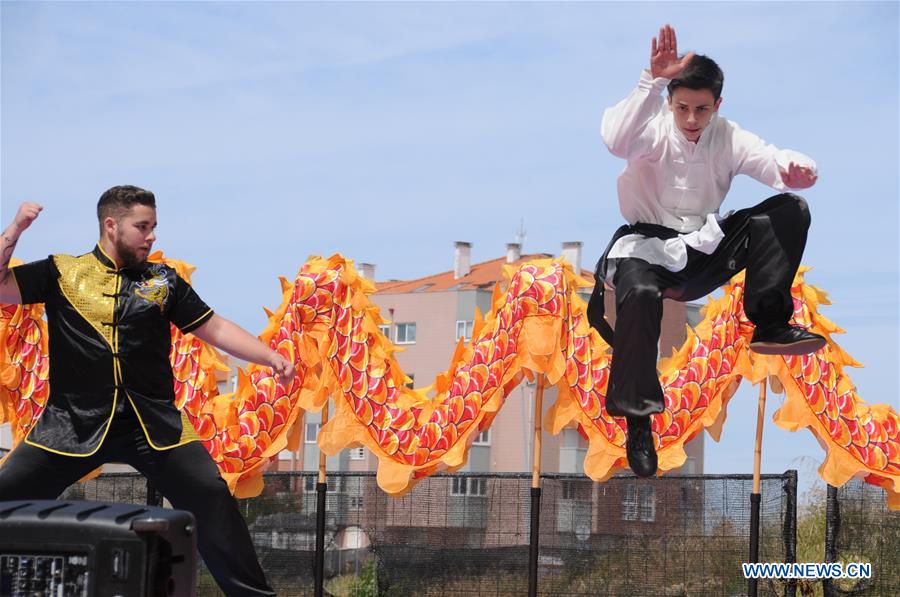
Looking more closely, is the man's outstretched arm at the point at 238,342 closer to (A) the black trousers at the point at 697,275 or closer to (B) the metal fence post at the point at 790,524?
(A) the black trousers at the point at 697,275

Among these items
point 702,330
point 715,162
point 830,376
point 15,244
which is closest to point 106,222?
point 15,244

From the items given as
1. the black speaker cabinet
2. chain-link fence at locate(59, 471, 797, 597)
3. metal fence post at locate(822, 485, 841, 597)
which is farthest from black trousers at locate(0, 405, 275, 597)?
metal fence post at locate(822, 485, 841, 597)

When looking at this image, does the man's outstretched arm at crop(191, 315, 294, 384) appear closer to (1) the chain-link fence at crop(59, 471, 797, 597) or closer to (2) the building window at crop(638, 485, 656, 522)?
(1) the chain-link fence at crop(59, 471, 797, 597)

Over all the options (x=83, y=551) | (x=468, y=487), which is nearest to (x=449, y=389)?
(x=468, y=487)

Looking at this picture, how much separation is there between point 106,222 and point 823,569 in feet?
14.8

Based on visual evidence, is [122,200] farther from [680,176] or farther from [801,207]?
[801,207]

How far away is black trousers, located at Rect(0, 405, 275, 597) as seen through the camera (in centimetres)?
489

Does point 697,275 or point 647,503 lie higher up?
point 697,275

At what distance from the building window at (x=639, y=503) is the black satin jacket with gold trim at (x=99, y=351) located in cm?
416

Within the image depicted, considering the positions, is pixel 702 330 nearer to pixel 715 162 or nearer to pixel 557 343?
pixel 557 343

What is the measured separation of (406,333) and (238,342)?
35645 millimetres

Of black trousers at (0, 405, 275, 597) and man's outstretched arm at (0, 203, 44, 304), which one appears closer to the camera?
man's outstretched arm at (0, 203, 44, 304)

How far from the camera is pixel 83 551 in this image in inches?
150

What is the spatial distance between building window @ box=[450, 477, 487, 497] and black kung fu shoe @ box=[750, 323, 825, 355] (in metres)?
3.49
